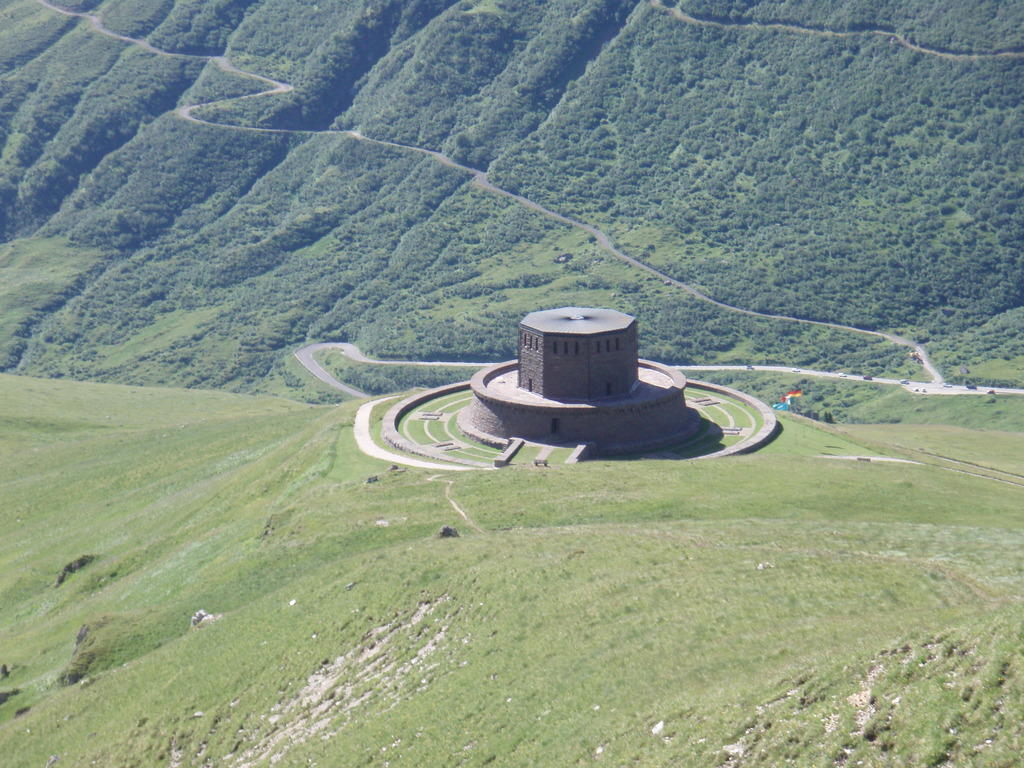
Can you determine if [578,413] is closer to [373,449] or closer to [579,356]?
[579,356]

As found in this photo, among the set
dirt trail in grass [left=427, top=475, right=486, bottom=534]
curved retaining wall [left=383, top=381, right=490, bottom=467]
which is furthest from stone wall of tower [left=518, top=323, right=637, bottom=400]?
dirt trail in grass [left=427, top=475, right=486, bottom=534]

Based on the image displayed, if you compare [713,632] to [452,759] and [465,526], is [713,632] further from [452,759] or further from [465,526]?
[465,526]

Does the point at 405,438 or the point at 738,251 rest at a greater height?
the point at 405,438

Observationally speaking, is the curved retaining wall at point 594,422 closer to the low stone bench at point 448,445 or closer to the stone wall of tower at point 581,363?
the stone wall of tower at point 581,363

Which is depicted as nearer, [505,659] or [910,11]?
[505,659]

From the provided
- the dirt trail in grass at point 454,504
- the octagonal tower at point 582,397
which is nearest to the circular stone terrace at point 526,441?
the octagonal tower at point 582,397

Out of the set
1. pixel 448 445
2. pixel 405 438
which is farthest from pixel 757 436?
pixel 405 438

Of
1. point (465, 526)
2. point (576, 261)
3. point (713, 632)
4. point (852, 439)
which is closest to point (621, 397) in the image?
point (852, 439)
